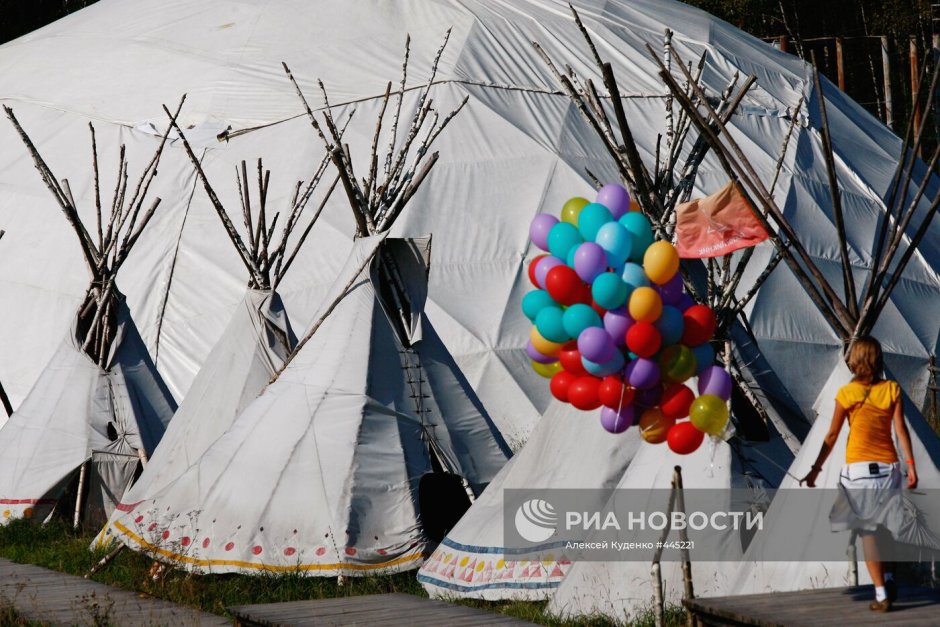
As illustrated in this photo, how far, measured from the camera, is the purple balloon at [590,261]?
5820 mm

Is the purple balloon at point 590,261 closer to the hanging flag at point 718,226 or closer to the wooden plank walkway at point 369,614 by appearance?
the hanging flag at point 718,226

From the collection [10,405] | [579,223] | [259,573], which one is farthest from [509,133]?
[579,223]

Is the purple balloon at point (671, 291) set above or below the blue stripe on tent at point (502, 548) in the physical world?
above

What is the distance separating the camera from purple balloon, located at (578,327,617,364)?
574 cm

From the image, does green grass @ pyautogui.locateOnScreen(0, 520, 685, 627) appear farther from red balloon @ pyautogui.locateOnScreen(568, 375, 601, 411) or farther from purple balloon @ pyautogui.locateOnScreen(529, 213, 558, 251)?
purple balloon @ pyautogui.locateOnScreen(529, 213, 558, 251)

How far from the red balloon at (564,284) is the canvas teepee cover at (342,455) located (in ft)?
9.83

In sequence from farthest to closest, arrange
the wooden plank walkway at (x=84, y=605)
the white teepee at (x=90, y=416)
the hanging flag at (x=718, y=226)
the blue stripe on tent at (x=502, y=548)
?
the white teepee at (x=90, y=416)
the blue stripe on tent at (x=502, y=548)
the wooden plank walkway at (x=84, y=605)
the hanging flag at (x=718, y=226)

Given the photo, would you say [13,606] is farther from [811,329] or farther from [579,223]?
[811,329]

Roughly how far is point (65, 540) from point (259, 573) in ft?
8.38

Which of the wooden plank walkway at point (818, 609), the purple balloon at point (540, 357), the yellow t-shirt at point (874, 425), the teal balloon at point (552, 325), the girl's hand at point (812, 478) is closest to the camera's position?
the wooden plank walkway at point (818, 609)

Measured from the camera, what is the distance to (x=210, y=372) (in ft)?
34.5

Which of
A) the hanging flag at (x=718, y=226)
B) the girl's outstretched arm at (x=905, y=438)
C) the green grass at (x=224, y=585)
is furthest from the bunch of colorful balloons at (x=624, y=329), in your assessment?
the green grass at (x=224, y=585)

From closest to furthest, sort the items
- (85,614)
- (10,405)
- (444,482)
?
1. (85,614)
2. (444,482)
3. (10,405)

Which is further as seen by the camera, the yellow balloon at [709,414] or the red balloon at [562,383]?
the red balloon at [562,383]
